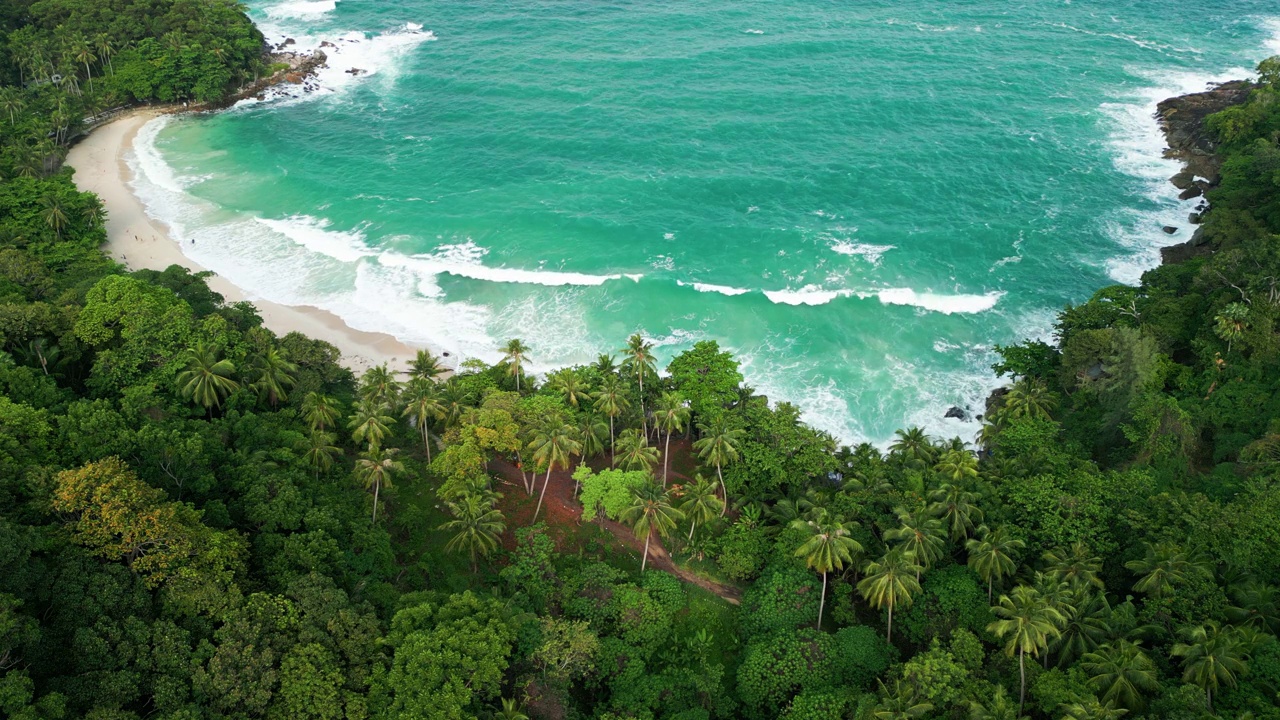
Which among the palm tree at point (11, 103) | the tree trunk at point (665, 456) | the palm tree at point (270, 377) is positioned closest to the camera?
the tree trunk at point (665, 456)

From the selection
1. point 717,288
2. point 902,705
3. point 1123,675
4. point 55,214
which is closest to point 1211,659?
point 1123,675

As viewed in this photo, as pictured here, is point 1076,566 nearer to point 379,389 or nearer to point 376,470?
point 376,470

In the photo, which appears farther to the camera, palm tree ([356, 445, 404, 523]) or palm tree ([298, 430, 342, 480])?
palm tree ([298, 430, 342, 480])

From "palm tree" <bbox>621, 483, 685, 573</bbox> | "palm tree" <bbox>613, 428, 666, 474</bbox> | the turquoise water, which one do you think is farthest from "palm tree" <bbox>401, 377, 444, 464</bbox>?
the turquoise water

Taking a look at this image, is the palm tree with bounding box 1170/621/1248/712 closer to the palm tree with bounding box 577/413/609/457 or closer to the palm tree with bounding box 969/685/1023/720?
the palm tree with bounding box 969/685/1023/720

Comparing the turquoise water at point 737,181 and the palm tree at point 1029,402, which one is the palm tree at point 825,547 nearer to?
the turquoise water at point 737,181

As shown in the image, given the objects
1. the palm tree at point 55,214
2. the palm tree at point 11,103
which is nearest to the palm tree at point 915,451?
the palm tree at point 55,214
